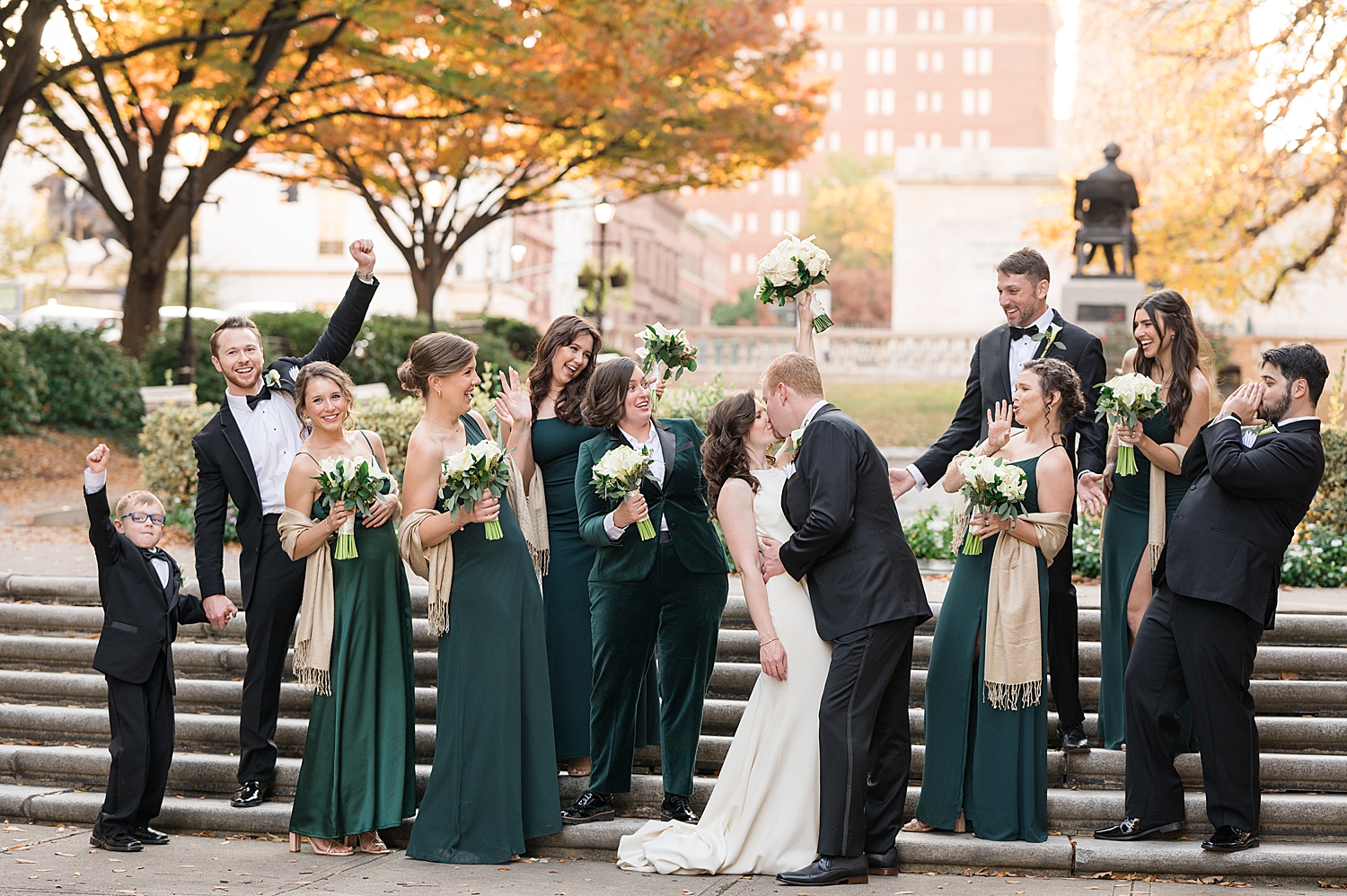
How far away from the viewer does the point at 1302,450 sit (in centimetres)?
570

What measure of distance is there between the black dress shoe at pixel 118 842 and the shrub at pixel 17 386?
43.0ft

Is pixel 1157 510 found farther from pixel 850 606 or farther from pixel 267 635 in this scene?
pixel 267 635

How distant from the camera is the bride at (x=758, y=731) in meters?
5.75

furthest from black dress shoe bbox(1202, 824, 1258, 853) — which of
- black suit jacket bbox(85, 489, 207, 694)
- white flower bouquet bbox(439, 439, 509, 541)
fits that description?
black suit jacket bbox(85, 489, 207, 694)

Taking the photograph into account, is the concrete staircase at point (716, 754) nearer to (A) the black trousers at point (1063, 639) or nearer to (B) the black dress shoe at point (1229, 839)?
(B) the black dress shoe at point (1229, 839)

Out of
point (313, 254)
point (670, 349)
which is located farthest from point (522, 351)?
point (313, 254)

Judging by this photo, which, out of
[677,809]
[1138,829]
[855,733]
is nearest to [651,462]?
[855,733]

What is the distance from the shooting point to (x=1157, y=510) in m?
6.54

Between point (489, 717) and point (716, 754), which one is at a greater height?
point (489, 717)

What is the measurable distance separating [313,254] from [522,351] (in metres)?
30.9

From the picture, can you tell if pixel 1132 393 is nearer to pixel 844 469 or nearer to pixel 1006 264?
pixel 1006 264

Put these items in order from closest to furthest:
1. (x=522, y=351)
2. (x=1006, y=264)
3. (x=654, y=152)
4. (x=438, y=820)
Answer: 1. (x=438, y=820)
2. (x=1006, y=264)
3. (x=654, y=152)
4. (x=522, y=351)

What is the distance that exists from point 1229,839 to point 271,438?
4922 mm

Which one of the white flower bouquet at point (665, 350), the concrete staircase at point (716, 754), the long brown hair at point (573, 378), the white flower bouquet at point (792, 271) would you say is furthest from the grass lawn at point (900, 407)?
the long brown hair at point (573, 378)
